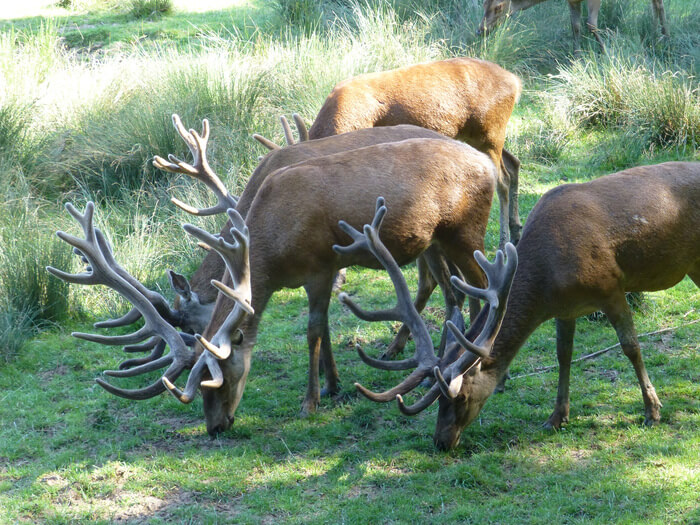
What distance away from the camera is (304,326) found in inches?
305

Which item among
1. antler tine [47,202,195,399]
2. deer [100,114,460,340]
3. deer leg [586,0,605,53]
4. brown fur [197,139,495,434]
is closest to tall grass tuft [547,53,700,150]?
deer leg [586,0,605,53]

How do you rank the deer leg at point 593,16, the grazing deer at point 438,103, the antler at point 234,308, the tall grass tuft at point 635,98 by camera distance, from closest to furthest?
1. the antler at point 234,308
2. the grazing deer at point 438,103
3. the tall grass tuft at point 635,98
4. the deer leg at point 593,16

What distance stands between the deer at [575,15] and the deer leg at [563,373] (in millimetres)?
7907

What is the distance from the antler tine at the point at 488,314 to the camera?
4.83 meters

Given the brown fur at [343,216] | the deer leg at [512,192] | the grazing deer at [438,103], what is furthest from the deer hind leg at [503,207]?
the brown fur at [343,216]

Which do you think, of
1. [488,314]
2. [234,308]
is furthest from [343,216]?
[488,314]

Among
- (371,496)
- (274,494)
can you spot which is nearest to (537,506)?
(371,496)

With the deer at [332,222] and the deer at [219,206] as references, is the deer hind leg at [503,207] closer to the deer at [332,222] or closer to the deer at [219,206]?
the deer at [219,206]

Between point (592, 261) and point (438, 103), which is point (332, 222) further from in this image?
point (438, 103)

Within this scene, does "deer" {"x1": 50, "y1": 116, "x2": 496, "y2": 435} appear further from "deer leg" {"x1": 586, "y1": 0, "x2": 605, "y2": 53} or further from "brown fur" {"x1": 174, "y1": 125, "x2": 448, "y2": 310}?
"deer leg" {"x1": 586, "y1": 0, "x2": 605, "y2": 53}

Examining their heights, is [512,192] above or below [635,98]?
below

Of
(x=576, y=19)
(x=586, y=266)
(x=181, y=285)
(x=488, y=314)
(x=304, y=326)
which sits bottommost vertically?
(x=304, y=326)

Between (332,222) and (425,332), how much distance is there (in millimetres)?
1134

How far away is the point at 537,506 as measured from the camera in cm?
482
